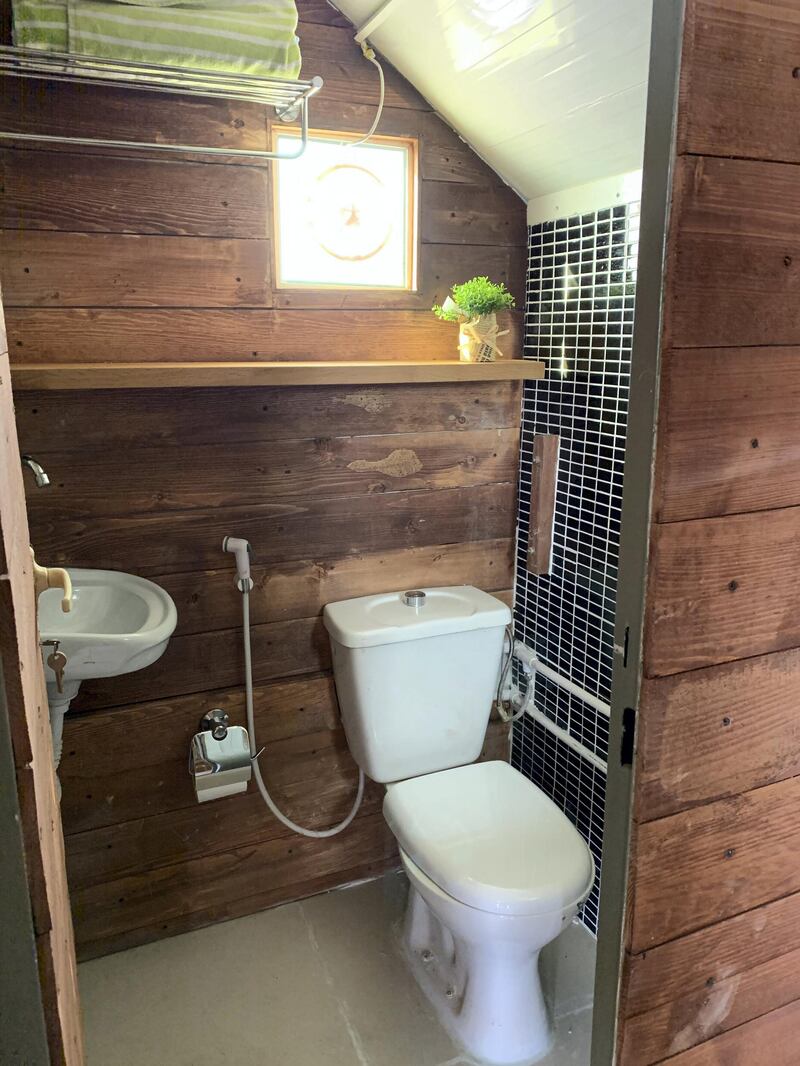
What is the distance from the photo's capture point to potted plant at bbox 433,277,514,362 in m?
1.87

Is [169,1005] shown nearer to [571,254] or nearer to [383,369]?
[383,369]

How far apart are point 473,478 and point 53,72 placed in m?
1.25

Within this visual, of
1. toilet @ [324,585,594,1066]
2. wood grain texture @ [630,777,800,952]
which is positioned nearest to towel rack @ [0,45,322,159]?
toilet @ [324,585,594,1066]

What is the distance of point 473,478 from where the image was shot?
2.11 meters

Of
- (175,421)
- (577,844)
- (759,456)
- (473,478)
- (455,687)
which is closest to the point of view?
(759,456)

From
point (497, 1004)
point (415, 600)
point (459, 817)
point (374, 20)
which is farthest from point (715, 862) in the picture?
point (374, 20)

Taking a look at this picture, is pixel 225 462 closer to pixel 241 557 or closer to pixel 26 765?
pixel 241 557

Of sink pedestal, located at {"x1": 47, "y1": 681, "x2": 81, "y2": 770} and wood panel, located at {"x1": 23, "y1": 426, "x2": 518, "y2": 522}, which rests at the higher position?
wood panel, located at {"x1": 23, "y1": 426, "x2": 518, "y2": 522}

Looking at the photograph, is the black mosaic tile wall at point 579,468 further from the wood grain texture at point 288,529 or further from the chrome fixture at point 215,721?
the chrome fixture at point 215,721

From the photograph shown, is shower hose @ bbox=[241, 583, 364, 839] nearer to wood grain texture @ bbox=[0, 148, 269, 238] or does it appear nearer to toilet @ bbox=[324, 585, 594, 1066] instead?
toilet @ bbox=[324, 585, 594, 1066]

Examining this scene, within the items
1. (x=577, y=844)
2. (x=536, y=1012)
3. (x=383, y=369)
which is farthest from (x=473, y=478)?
(x=536, y=1012)

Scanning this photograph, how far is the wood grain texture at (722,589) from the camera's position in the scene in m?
0.87

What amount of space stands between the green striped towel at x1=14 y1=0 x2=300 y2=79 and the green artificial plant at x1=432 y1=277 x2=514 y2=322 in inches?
23.9

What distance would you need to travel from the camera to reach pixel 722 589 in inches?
35.6
